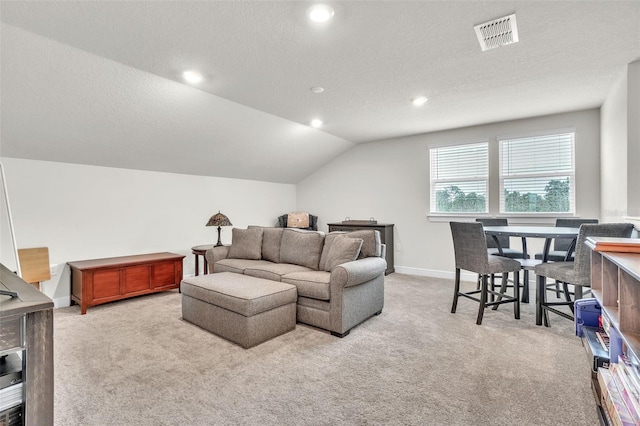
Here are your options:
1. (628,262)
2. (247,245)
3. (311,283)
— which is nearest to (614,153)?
(628,262)

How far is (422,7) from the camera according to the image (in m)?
2.00

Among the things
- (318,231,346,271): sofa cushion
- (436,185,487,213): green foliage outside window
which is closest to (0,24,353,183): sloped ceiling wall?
(318,231,346,271): sofa cushion

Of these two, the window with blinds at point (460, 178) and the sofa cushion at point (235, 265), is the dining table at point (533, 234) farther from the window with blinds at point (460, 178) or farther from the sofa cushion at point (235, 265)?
the sofa cushion at point (235, 265)

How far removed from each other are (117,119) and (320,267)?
8.98 ft

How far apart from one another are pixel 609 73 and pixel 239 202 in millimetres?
5156

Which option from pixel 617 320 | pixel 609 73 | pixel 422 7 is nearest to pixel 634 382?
pixel 617 320

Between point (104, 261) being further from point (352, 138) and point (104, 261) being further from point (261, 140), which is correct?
point (352, 138)

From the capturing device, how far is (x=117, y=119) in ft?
11.3

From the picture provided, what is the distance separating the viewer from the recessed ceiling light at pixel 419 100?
366 cm

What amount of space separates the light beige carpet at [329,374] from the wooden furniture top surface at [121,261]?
587 millimetres

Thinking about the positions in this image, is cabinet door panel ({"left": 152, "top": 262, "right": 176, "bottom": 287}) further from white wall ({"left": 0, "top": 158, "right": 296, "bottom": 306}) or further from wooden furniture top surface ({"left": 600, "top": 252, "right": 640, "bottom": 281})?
wooden furniture top surface ({"left": 600, "top": 252, "right": 640, "bottom": 281})

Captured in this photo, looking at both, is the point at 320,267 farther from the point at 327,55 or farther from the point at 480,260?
the point at 327,55

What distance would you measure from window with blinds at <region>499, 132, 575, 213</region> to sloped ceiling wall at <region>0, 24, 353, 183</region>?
2.95 metres

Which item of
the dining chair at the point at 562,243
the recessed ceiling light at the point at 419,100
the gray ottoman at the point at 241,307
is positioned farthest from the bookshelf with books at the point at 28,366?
the dining chair at the point at 562,243
